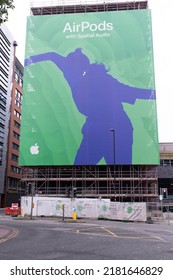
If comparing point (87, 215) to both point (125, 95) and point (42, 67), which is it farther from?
point (42, 67)

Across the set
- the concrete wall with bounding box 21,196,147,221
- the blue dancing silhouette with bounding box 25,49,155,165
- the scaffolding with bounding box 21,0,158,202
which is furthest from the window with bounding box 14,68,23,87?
the concrete wall with bounding box 21,196,147,221

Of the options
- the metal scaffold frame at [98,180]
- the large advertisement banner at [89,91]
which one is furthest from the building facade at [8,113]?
the metal scaffold frame at [98,180]

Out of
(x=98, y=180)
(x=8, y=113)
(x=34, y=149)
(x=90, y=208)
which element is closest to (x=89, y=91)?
(x=34, y=149)

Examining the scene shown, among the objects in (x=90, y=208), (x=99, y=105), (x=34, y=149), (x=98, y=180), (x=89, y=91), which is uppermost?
(x=89, y=91)

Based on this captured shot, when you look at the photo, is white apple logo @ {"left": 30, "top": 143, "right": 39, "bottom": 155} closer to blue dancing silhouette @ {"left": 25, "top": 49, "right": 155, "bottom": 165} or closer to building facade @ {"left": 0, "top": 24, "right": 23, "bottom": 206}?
blue dancing silhouette @ {"left": 25, "top": 49, "right": 155, "bottom": 165}

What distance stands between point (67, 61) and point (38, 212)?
2644 cm

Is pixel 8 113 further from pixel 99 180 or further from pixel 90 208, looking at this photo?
pixel 90 208

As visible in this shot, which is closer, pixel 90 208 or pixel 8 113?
pixel 90 208

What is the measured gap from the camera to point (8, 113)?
71.4 meters

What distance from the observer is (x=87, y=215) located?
31.6m

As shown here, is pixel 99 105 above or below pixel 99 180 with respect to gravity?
above

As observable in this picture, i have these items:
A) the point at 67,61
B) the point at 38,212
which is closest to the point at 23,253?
Answer: the point at 38,212

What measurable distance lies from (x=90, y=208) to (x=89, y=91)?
22.0 metres

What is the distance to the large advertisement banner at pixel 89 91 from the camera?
4622 centimetres
